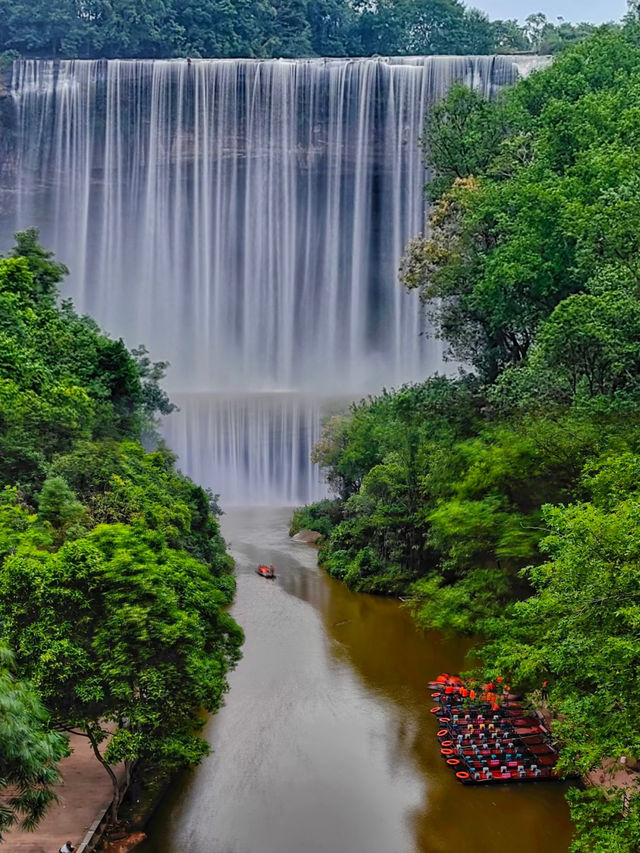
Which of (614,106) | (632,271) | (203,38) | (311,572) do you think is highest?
(203,38)

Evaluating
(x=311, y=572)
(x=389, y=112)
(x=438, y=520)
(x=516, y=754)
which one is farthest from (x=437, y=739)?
(x=389, y=112)

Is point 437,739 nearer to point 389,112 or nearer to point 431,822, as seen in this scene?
point 431,822

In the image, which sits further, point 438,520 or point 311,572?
point 311,572

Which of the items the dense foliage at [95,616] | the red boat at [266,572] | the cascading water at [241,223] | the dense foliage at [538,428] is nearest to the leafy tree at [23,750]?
the dense foliage at [95,616]

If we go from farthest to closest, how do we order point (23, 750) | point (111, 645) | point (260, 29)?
point (260, 29), point (111, 645), point (23, 750)

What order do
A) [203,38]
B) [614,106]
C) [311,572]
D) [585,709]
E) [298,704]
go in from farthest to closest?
1. [203,38]
2. [311,572]
3. [614,106]
4. [298,704]
5. [585,709]

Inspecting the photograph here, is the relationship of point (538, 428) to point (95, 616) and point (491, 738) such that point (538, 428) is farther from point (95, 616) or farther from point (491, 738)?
point (95, 616)

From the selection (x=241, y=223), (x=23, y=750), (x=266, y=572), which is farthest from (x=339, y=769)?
(x=241, y=223)

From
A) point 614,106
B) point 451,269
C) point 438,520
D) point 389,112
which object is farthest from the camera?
point 389,112
